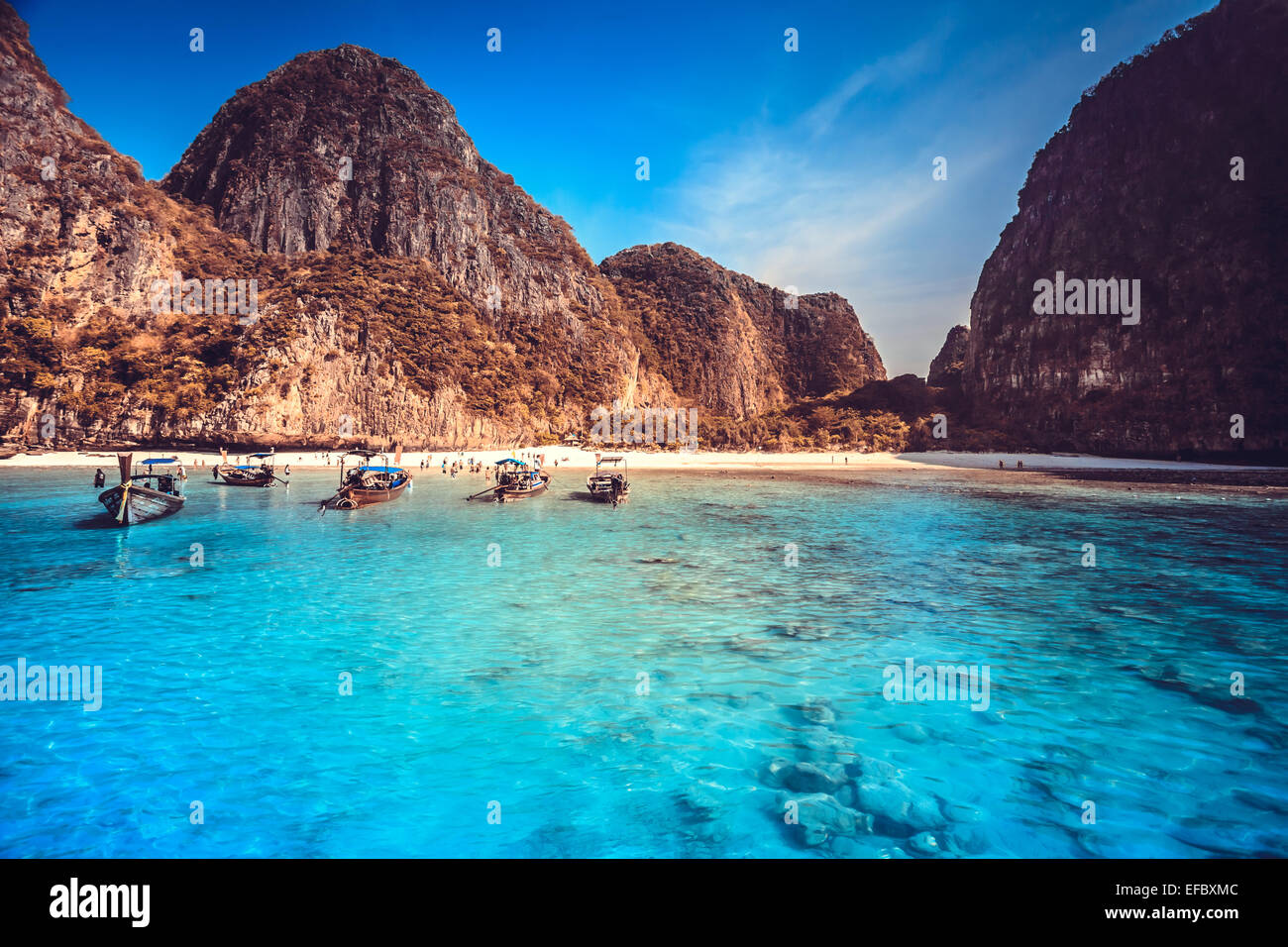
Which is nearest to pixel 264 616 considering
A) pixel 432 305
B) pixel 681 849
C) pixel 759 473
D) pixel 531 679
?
pixel 531 679

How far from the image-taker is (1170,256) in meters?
85.9

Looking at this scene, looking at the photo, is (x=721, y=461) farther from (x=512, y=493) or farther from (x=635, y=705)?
(x=635, y=705)

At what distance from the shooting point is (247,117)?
112812mm

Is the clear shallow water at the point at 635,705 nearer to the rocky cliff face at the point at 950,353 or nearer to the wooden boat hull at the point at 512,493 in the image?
the wooden boat hull at the point at 512,493

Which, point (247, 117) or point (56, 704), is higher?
point (247, 117)

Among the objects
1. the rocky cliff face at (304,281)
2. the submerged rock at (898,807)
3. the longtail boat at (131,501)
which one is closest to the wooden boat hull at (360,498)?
the longtail boat at (131,501)

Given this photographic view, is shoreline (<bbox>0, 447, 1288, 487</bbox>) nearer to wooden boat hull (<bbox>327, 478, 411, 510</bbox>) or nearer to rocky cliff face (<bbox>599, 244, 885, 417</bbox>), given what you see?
wooden boat hull (<bbox>327, 478, 411, 510</bbox>)

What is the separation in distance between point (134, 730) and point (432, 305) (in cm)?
10159

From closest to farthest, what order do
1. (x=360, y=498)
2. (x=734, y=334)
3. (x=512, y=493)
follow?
(x=360, y=498), (x=512, y=493), (x=734, y=334)

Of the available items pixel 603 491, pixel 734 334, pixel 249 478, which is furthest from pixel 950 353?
pixel 249 478

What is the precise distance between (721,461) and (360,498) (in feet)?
202

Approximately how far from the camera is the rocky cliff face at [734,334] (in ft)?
500

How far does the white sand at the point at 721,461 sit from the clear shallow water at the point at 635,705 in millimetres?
57295
